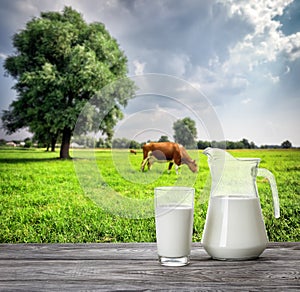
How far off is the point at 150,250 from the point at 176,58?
152 centimetres

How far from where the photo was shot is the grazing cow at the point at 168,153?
1498mm

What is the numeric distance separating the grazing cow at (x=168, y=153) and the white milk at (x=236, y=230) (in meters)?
0.30

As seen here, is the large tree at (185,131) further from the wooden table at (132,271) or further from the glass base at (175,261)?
the glass base at (175,261)

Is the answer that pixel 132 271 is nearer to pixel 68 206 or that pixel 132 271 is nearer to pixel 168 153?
pixel 168 153

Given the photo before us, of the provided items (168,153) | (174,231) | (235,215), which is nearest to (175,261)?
(174,231)

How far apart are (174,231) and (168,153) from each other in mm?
724

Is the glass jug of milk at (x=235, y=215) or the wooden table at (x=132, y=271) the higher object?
the glass jug of milk at (x=235, y=215)

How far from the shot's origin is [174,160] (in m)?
1.69

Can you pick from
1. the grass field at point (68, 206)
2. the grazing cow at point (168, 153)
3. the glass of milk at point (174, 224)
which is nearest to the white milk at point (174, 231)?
the glass of milk at point (174, 224)

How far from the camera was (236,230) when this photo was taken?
1066 millimetres

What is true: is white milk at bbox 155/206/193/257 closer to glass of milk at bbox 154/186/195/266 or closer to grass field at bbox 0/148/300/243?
glass of milk at bbox 154/186/195/266

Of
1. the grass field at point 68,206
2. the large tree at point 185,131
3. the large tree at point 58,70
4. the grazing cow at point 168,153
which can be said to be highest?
the large tree at point 58,70

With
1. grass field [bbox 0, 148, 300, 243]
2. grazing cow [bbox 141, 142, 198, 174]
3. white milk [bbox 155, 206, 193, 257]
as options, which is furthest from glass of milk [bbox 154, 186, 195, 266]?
grass field [bbox 0, 148, 300, 243]

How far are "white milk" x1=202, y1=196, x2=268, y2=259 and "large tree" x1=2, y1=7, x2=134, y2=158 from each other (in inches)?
64.1
